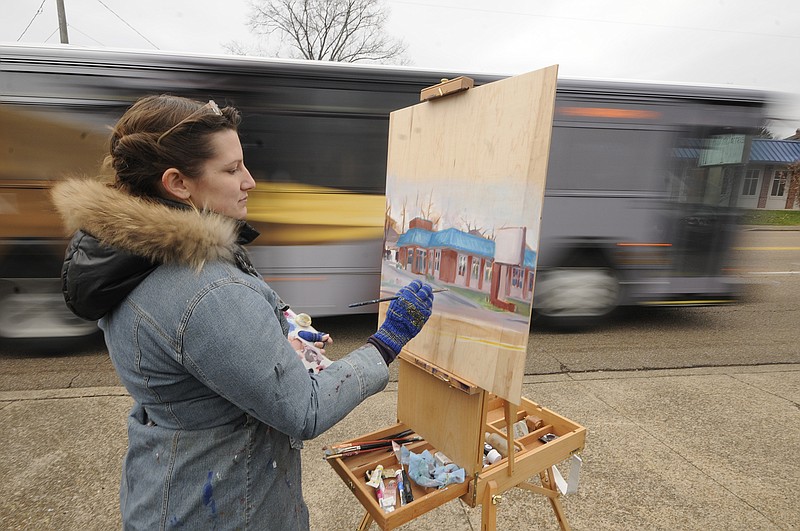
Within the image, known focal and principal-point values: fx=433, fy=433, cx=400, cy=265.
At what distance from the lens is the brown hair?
948mm

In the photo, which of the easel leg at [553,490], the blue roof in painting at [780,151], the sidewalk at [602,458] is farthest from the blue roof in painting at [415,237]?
the blue roof in painting at [780,151]

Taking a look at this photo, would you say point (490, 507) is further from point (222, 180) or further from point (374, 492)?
point (222, 180)

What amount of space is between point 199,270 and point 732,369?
5.20m

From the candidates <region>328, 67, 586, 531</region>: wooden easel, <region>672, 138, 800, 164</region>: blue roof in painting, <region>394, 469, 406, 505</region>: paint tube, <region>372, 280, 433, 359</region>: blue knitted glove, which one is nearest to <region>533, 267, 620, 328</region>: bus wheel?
<region>328, 67, 586, 531</region>: wooden easel

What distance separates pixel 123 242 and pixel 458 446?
4.27 feet

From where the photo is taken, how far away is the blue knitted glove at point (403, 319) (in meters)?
1.23

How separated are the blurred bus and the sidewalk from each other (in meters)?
1.41

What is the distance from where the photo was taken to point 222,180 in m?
1.04

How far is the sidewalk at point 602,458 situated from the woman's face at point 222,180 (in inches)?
77.5

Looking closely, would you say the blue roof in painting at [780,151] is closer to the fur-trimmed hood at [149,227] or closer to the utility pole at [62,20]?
the fur-trimmed hood at [149,227]

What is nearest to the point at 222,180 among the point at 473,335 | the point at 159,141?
the point at 159,141

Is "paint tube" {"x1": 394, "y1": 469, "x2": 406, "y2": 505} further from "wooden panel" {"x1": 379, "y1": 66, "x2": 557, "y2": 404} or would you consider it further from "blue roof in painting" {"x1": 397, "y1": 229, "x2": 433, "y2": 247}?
"blue roof in painting" {"x1": 397, "y1": 229, "x2": 433, "y2": 247}

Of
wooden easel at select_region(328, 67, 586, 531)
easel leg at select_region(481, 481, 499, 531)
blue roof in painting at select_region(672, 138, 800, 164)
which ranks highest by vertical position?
blue roof in painting at select_region(672, 138, 800, 164)

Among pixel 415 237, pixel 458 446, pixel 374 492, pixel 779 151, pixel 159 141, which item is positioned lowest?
pixel 374 492
